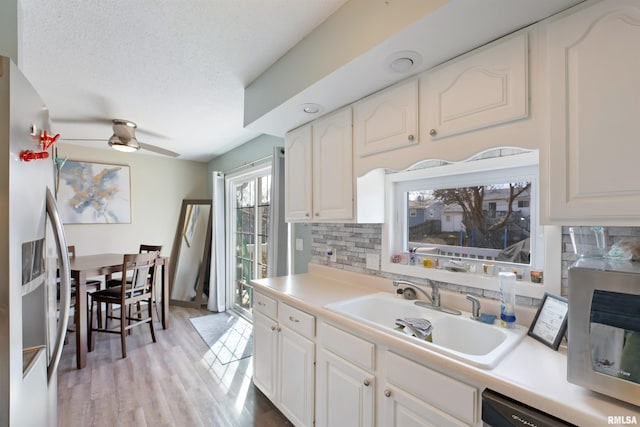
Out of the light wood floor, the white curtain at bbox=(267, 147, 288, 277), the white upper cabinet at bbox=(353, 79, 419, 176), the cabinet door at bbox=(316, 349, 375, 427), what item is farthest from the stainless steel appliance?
the white curtain at bbox=(267, 147, 288, 277)

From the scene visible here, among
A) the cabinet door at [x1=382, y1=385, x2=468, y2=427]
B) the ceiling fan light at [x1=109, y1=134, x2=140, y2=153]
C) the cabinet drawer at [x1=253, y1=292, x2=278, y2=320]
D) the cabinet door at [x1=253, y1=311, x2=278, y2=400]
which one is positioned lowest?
the cabinet door at [x1=253, y1=311, x2=278, y2=400]

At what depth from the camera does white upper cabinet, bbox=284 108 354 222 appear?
6.27 feet

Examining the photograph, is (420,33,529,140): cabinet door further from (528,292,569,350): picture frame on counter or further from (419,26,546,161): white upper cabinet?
(528,292,569,350): picture frame on counter

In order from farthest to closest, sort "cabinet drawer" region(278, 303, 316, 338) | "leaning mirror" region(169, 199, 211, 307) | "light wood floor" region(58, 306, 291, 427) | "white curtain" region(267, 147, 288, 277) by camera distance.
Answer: "leaning mirror" region(169, 199, 211, 307) < "white curtain" region(267, 147, 288, 277) < "light wood floor" region(58, 306, 291, 427) < "cabinet drawer" region(278, 303, 316, 338)

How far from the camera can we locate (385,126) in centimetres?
164

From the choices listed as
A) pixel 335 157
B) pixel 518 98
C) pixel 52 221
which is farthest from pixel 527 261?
pixel 52 221

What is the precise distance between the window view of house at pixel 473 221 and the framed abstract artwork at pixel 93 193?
13.9 ft

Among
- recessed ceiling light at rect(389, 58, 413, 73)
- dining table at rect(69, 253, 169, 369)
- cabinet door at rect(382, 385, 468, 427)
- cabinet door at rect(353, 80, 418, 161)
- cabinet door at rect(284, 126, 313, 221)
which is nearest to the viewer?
cabinet door at rect(382, 385, 468, 427)

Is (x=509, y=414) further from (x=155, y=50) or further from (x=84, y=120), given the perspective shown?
(x=84, y=120)

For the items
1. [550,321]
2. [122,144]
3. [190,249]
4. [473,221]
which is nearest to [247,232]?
[190,249]

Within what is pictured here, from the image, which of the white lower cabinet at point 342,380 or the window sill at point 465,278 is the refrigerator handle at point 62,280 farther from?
the window sill at point 465,278

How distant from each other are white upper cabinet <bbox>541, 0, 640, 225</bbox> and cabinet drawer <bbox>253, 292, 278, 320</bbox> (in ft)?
5.28

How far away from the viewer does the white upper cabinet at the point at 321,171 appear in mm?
1912

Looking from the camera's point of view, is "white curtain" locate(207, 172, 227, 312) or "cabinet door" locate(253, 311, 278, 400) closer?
"cabinet door" locate(253, 311, 278, 400)
